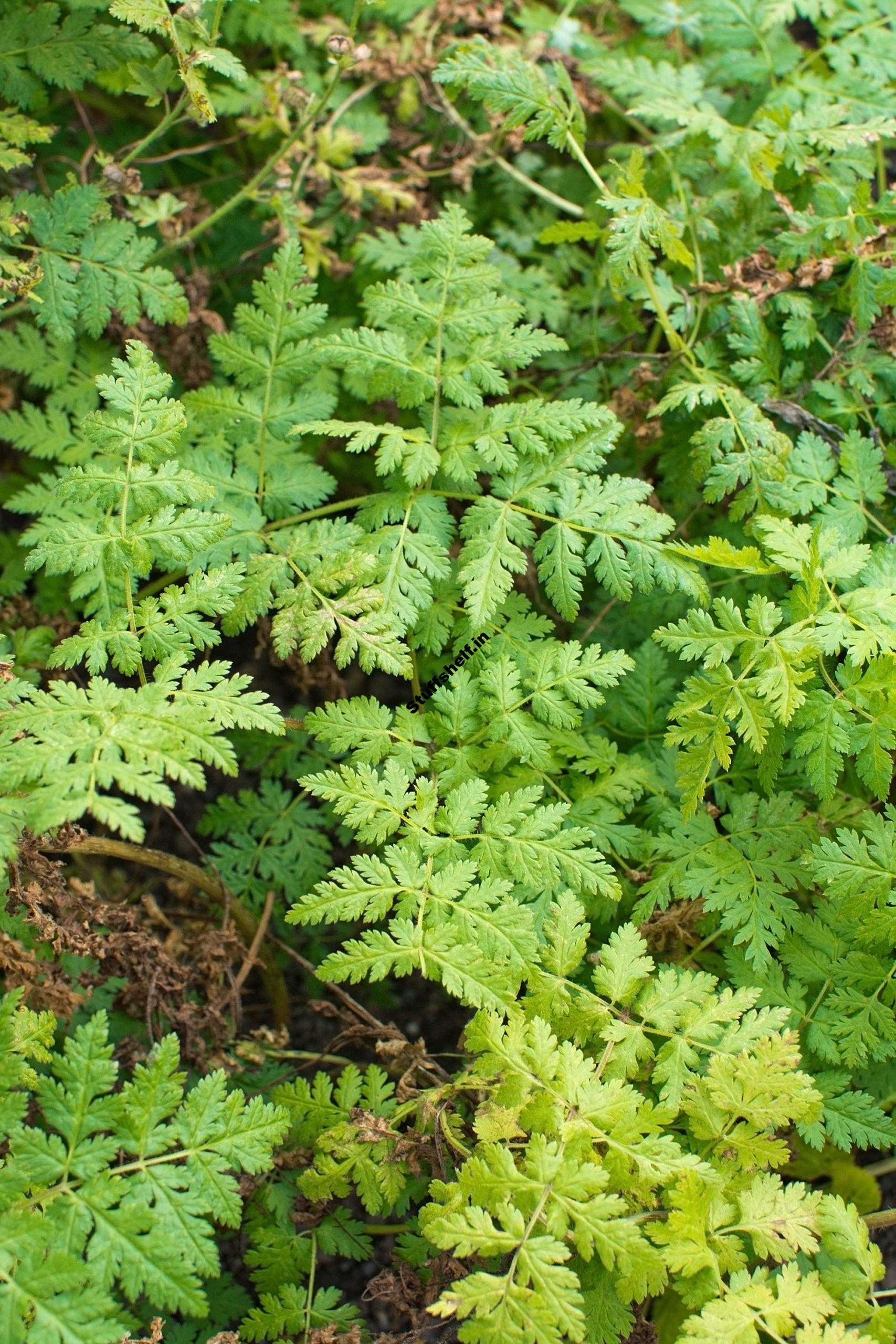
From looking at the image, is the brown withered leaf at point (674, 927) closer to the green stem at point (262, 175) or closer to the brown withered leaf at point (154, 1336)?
the brown withered leaf at point (154, 1336)

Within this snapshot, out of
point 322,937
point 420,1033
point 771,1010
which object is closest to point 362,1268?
point 420,1033

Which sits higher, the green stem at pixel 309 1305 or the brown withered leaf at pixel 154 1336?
the brown withered leaf at pixel 154 1336

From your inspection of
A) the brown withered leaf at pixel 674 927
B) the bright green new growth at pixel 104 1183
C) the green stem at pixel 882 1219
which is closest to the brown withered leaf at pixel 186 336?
the bright green new growth at pixel 104 1183

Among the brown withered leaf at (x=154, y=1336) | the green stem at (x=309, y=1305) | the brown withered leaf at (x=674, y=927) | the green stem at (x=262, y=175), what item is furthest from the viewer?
the green stem at (x=262, y=175)

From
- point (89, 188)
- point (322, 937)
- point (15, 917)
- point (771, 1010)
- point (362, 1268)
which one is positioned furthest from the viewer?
point (322, 937)

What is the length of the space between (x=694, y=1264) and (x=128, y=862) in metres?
2.32

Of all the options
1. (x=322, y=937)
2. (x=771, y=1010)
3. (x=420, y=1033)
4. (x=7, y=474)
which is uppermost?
(x=7, y=474)

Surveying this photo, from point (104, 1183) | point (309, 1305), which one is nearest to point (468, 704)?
point (104, 1183)

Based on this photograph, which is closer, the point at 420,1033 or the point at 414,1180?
the point at 414,1180

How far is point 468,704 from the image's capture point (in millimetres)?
2641

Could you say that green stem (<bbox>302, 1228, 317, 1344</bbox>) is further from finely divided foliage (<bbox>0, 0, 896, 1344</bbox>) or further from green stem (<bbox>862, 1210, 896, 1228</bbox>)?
green stem (<bbox>862, 1210, 896, 1228</bbox>)

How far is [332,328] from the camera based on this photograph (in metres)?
3.30

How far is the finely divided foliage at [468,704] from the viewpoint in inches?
86.0

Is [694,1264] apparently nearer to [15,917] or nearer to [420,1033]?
[420,1033]
